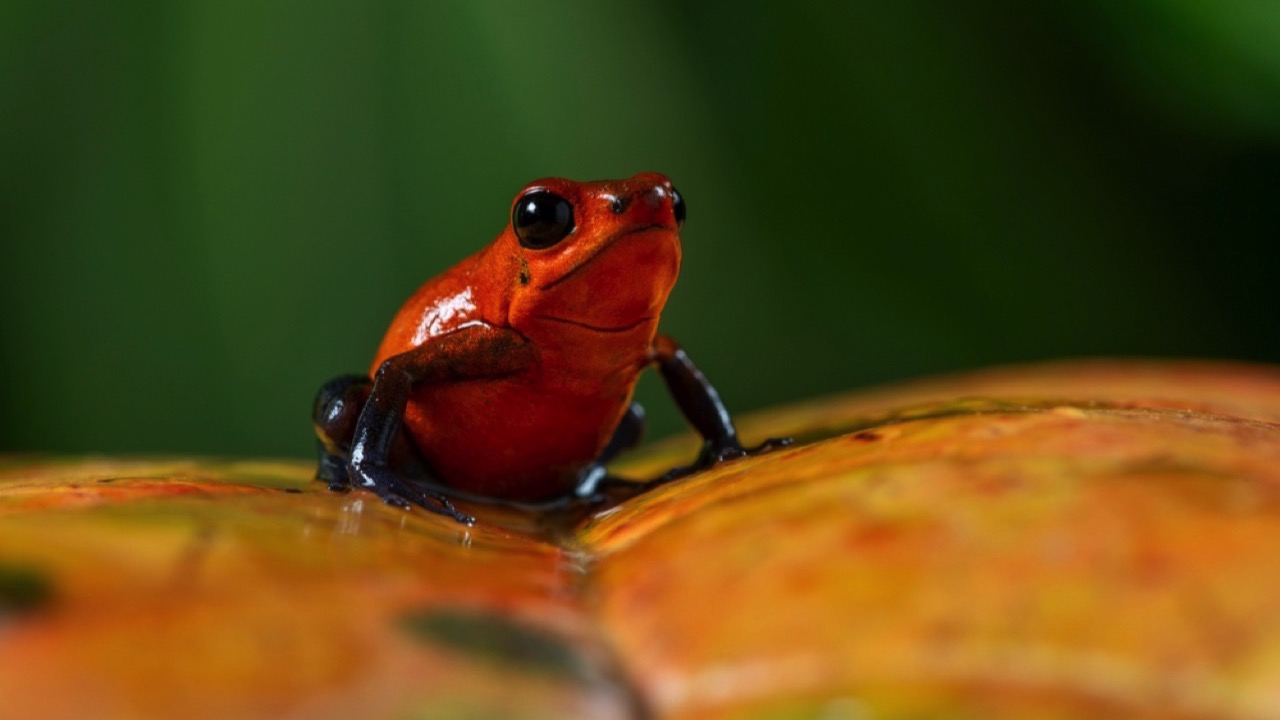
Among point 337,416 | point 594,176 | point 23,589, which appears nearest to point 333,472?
point 337,416

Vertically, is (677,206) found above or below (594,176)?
below

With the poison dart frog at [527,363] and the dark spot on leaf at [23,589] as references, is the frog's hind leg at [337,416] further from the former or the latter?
the dark spot on leaf at [23,589]

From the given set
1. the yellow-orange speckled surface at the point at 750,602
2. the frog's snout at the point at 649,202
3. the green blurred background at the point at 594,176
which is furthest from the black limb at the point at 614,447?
the green blurred background at the point at 594,176

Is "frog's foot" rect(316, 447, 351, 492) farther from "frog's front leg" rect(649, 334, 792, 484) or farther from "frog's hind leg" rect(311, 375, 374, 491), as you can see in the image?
"frog's front leg" rect(649, 334, 792, 484)

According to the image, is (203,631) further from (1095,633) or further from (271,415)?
(271,415)

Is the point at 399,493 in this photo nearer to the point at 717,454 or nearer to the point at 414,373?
the point at 414,373

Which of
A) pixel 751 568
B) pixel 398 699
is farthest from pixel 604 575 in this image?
pixel 398 699
